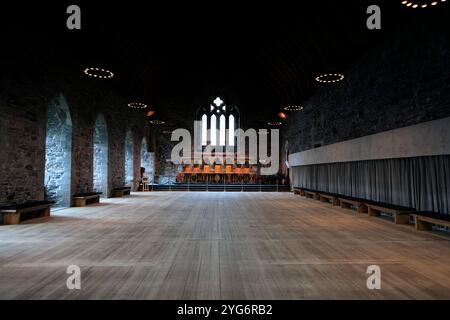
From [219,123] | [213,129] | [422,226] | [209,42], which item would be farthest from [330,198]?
[219,123]

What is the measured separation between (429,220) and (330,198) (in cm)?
483

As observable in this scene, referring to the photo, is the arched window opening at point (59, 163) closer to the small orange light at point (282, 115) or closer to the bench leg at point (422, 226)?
the bench leg at point (422, 226)

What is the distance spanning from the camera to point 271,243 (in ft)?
16.0

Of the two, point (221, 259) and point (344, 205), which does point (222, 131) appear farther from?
point (221, 259)

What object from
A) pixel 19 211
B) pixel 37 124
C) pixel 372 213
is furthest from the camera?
pixel 37 124

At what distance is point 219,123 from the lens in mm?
21688

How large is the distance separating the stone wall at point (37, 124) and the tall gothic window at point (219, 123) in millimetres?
9341

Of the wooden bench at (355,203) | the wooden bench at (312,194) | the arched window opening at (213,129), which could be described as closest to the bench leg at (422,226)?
the wooden bench at (355,203)

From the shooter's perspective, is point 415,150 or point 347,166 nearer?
point 415,150

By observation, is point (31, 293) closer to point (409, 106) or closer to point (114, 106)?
point (409, 106)

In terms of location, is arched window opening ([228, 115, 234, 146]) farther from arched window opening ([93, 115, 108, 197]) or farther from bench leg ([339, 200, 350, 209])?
bench leg ([339, 200, 350, 209])

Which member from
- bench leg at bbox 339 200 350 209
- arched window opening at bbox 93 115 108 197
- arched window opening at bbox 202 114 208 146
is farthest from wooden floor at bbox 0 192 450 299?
arched window opening at bbox 202 114 208 146

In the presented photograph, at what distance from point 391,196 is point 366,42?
4.36m
